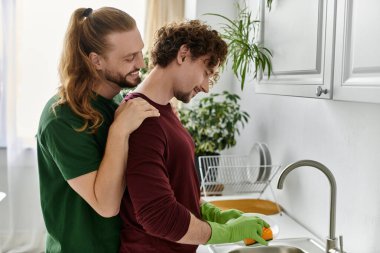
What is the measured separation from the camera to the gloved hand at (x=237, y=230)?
114 cm

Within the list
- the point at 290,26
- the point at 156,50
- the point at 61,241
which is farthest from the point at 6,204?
the point at 290,26

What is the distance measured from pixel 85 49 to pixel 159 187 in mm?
442

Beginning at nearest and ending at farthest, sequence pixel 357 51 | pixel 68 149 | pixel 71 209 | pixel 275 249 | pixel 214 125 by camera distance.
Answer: pixel 357 51, pixel 68 149, pixel 71 209, pixel 275 249, pixel 214 125

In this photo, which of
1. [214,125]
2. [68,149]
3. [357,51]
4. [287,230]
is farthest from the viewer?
[214,125]

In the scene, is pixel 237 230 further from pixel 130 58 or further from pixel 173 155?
pixel 130 58

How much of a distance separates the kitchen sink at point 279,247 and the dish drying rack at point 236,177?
1.52 ft


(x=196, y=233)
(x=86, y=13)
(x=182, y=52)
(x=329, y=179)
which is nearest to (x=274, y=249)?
(x=329, y=179)

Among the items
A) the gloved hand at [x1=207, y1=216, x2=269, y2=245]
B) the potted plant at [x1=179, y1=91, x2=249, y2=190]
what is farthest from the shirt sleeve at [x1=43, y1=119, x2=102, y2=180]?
the potted plant at [x1=179, y1=91, x2=249, y2=190]

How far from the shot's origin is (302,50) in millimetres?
1228

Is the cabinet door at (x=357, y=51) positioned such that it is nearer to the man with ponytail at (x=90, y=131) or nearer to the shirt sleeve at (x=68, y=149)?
the man with ponytail at (x=90, y=131)

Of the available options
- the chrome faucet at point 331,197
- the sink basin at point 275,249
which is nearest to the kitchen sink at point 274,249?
the sink basin at point 275,249

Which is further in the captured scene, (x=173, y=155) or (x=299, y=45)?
(x=299, y=45)

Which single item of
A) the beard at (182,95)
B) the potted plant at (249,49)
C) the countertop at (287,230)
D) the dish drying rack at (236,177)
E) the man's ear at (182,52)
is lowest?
the countertop at (287,230)

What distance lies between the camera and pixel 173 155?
1.13 m
